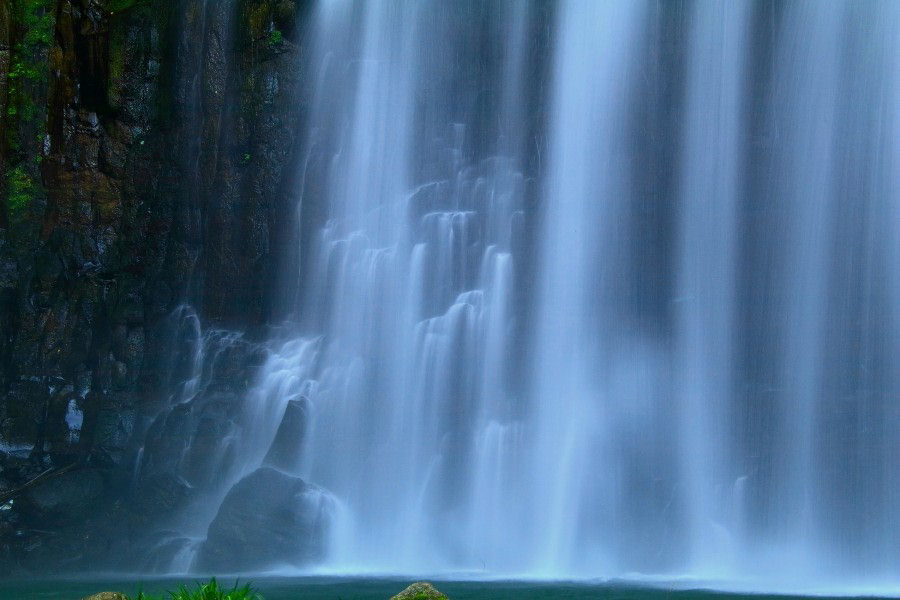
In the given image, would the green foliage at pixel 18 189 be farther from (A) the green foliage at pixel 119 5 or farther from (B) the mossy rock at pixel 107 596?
(B) the mossy rock at pixel 107 596

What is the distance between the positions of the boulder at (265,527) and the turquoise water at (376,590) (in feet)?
4.00

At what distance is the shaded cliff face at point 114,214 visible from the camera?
22.9 metres

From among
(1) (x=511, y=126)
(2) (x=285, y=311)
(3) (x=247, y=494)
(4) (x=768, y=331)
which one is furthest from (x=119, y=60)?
(4) (x=768, y=331)

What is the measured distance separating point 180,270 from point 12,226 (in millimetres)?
3887

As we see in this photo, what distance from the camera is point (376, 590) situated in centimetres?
1652

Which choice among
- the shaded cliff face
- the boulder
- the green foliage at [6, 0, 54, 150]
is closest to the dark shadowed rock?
the boulder

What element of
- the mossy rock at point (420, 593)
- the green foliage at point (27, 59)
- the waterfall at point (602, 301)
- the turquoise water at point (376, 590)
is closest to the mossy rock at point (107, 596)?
the mossy rock at point (420, 593)

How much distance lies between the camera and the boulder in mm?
19875

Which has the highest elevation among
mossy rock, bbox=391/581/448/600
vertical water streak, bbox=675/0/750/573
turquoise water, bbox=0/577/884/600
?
vertical water streak, bbox=675/0/750/573

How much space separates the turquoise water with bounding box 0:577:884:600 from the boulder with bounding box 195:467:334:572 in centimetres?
122

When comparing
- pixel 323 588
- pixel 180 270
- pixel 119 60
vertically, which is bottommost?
pixel 323 588

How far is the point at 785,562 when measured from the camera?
19047 mm

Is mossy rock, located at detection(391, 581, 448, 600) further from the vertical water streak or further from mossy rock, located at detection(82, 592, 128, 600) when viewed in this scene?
the vertical water streak

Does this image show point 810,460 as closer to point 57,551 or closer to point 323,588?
point 323,588
